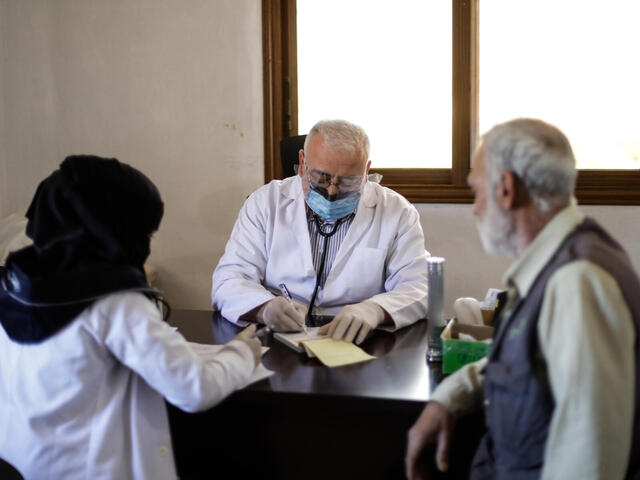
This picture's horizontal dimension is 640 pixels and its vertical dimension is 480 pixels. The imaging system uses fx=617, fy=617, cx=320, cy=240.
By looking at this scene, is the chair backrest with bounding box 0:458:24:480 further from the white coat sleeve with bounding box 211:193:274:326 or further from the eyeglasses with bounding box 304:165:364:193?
the eyeglasses with bounding box 304:165:364:193

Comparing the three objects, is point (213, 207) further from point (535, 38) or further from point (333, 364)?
point (333, 364)

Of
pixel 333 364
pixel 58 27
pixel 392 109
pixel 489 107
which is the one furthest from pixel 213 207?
pixel 333 364

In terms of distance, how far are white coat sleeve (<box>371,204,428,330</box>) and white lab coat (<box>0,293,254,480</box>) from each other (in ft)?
A: 2.30

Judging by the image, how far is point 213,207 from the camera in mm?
3600

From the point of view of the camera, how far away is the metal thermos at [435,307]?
A: 1593 mm

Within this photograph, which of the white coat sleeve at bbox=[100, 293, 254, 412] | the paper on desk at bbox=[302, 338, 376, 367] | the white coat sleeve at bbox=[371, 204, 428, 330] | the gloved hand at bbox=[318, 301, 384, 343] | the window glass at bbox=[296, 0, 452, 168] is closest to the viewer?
the white coat sleeve at bbox=[100, 293, 254, 412]

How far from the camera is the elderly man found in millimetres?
974

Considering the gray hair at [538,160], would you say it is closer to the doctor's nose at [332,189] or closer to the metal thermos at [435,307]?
the metal thermos at [435,307]

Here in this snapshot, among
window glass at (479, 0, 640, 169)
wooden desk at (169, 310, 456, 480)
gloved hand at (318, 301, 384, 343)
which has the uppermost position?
window glass at (479, 0, 640, 169)

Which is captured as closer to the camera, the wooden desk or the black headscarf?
the black headscarf

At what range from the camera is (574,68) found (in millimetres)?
3178

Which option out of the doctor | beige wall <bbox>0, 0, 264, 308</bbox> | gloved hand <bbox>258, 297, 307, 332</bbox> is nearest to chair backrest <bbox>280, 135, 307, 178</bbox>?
the doctor

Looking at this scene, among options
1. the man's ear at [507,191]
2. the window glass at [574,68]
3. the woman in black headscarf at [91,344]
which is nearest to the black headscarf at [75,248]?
the woman in black headscarf at [91,344]

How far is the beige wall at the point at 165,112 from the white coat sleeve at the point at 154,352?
2.25 metres
